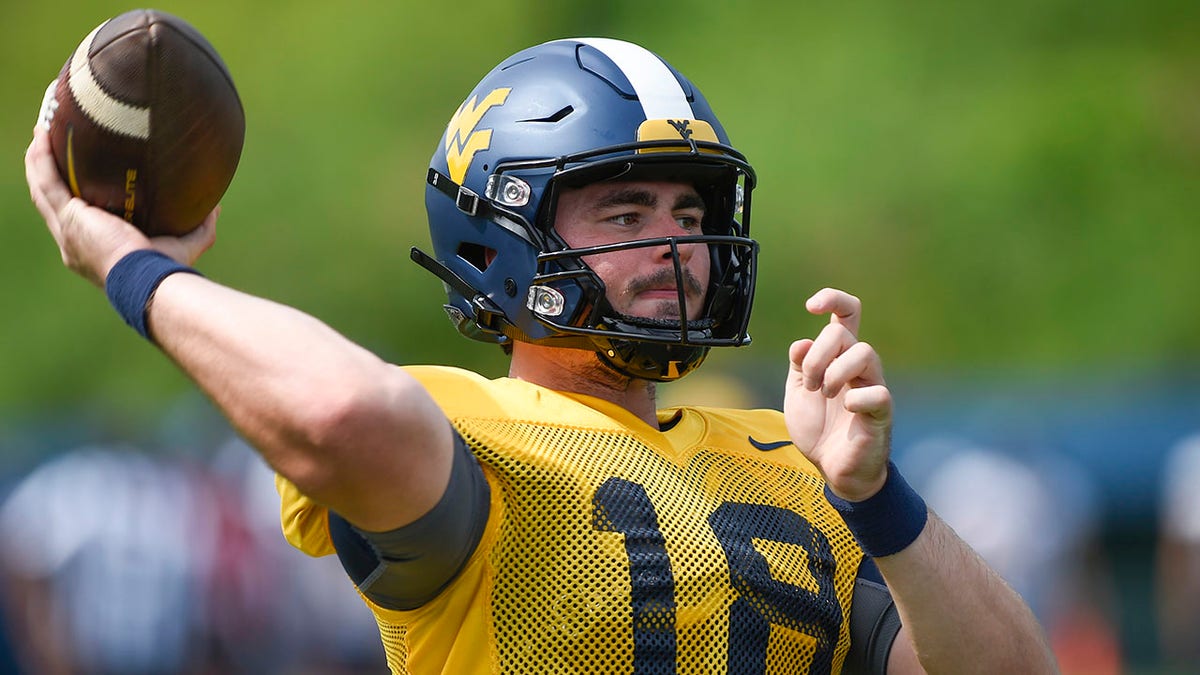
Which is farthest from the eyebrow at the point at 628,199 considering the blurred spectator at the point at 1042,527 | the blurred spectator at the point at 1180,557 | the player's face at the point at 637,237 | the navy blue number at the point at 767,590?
the blurred spectator at the point at 1180,557

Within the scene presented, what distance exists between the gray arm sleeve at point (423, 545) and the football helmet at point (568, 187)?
0.50m

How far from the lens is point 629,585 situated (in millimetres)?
A: 2590

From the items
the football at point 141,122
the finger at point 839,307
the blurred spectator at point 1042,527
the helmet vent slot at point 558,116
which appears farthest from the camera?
the blurred spectator at point 1042,527

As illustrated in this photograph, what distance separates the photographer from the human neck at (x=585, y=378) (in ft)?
9.85

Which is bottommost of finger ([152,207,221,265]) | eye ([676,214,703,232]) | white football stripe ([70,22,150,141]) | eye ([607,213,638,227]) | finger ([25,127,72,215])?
eye ([676,214,703,232])

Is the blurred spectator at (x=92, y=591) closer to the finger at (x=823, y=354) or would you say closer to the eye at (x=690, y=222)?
the eye at (x=690, y=222)

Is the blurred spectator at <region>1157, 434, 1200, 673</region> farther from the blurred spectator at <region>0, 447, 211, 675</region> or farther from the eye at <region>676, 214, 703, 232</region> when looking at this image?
the eye at <region>676, 214, 703, 232</region>

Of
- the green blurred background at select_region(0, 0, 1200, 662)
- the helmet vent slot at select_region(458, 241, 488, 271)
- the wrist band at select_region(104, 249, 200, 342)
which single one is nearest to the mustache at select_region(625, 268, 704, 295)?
the helmet vent slot at select_region(458, 241, 488, 271)

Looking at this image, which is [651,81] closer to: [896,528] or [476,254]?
[476,254]

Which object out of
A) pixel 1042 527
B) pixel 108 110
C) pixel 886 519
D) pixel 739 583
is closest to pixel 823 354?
pixel 886 519

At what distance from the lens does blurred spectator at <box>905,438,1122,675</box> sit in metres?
8.71

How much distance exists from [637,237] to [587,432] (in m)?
0.43

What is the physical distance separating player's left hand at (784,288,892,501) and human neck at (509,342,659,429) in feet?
1.24

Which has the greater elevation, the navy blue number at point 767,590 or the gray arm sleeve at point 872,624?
the navy blue number at point 767,590
